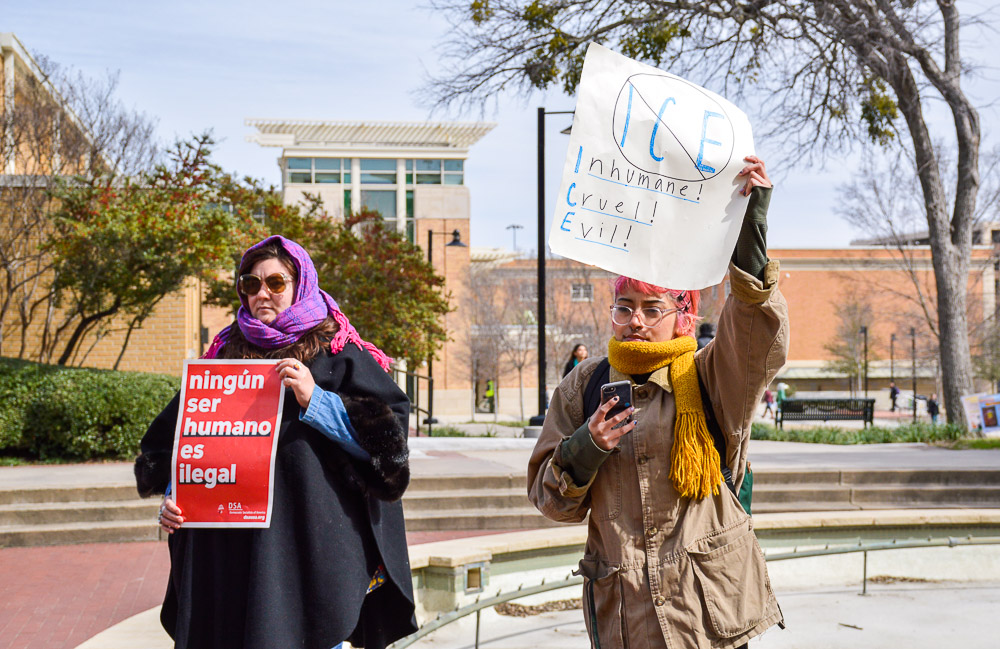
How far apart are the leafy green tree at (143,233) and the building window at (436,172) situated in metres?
48.4

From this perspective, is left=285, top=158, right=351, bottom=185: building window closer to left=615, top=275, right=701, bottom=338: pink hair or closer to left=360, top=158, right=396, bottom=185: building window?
left=360, top=158, right=396, bottom=185: building window

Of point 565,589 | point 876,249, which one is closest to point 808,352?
point 876,249

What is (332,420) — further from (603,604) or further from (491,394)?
(491,394)

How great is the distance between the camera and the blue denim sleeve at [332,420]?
119 inches

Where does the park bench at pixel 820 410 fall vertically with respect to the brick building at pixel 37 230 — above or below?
below

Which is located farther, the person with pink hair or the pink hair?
the pink hair

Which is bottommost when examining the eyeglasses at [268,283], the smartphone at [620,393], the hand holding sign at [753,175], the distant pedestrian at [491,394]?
the distant pedestrian at [491,394]

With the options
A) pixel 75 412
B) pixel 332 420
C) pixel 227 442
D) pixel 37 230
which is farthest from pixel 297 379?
pixel 37 230

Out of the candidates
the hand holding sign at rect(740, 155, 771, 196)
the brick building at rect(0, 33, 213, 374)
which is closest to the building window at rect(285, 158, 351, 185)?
the brick building at rect(0, 33, 213, 374)

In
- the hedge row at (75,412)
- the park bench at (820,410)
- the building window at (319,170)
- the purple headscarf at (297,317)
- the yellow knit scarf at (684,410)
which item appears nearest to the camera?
the yellow knit scarf at (684,410)

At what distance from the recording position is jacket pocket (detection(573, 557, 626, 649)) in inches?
105

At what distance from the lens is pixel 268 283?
125 inches

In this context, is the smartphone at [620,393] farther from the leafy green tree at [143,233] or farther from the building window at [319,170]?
the building window at [319,170]

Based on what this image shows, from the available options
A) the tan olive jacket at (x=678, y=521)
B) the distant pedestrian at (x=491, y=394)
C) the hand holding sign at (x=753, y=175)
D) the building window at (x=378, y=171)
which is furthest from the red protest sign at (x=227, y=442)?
the building window at (x=378, y=171)
